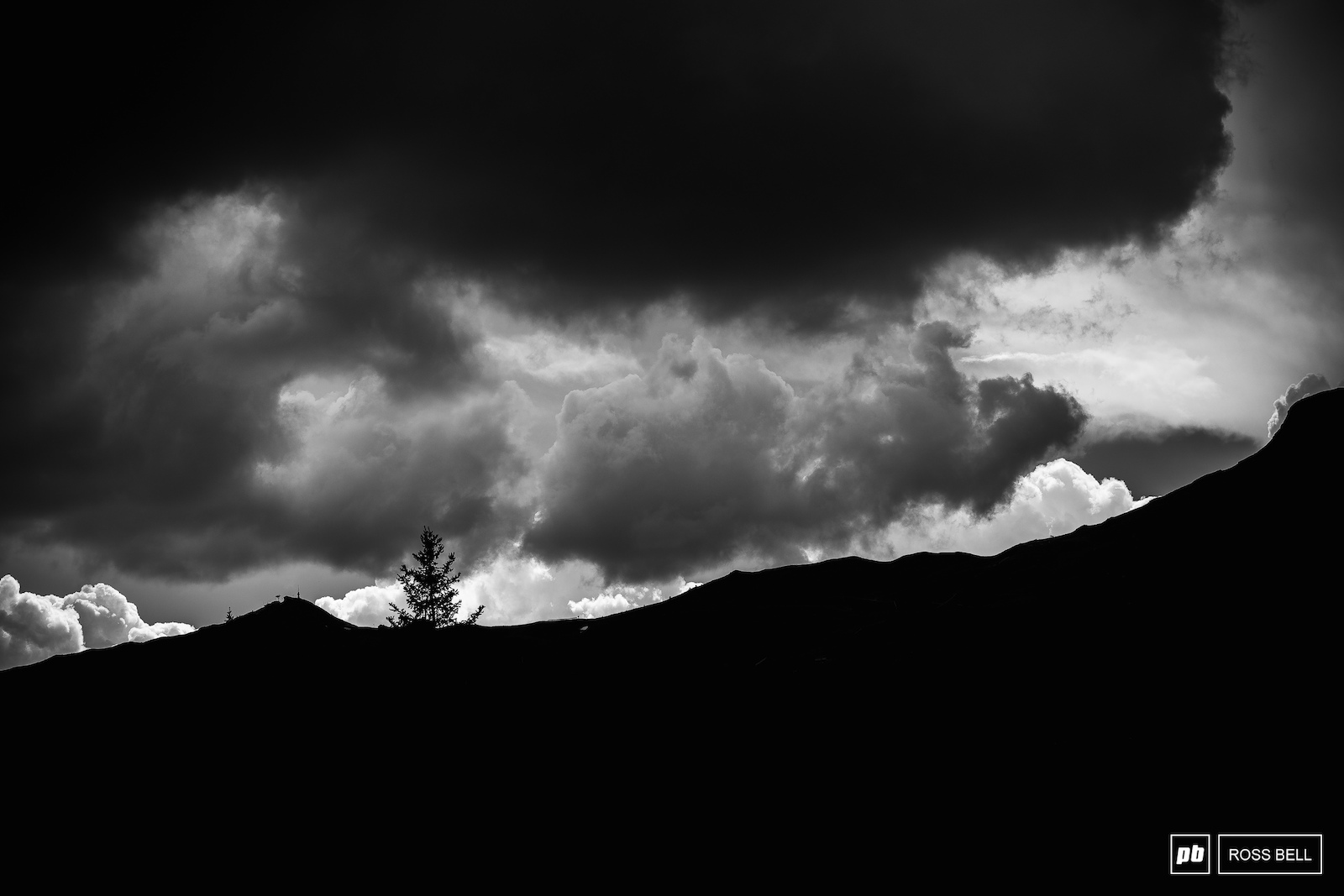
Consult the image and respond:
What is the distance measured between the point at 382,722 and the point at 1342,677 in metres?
34.2

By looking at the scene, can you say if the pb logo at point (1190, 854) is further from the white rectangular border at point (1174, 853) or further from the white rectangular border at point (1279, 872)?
the white rectangular border at point (1279, 872)

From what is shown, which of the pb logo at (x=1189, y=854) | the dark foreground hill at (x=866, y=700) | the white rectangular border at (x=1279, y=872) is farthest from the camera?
the dark foreground hill at (x=866, y=700)

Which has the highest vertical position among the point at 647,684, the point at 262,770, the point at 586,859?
the point at 647,684

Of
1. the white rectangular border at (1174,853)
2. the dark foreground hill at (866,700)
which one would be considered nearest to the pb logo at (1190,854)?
the white rectangular border at (1174,853)

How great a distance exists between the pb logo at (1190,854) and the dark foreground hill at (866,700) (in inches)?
15.9

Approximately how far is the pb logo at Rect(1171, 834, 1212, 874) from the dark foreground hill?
404mm

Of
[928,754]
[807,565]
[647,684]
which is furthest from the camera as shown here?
[807,565]

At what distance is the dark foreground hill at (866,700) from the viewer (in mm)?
26016

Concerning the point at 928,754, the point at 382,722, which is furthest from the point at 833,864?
the point at 382,722

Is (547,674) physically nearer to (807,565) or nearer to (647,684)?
(647,684)

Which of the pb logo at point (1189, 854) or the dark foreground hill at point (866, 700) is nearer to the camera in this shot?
the pb logo at point (1189, 854)

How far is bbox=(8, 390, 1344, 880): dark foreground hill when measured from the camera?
2602cm

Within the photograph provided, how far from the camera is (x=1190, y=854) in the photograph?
22953mm

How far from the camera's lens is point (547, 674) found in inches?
1663
